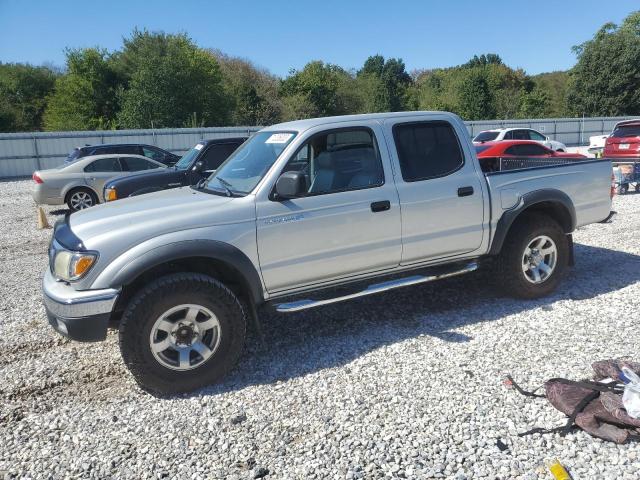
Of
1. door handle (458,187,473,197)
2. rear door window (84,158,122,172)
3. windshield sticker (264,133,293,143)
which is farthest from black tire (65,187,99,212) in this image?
door handle (458,187,473,197)

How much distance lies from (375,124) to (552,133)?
3659 centimetres

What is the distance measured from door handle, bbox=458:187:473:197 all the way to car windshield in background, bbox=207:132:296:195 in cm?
166

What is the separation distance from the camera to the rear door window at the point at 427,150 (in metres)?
4.57

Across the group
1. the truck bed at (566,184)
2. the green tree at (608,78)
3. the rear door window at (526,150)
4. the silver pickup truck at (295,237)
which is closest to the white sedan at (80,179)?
the silver pickup truck at (295,237)

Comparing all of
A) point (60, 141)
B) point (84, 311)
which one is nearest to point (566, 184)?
point (84, 311)

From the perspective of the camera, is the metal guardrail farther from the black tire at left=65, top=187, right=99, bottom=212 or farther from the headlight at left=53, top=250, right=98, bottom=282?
the headlight at left=53, top=250, right=98, bottom=282

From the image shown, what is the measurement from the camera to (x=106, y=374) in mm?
4074

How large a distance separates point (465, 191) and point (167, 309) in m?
2.90

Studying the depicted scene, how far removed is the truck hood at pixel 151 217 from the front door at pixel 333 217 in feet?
0.81

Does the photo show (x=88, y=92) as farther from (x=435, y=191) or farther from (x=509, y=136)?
(x=435, y=191)

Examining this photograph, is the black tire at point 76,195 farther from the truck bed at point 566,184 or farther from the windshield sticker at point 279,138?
the truck bed at point 566,184

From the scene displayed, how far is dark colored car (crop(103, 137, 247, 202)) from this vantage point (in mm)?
8727

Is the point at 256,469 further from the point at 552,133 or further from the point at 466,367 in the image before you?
the point at 552,133

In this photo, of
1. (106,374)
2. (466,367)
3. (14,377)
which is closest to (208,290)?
(106,374)
